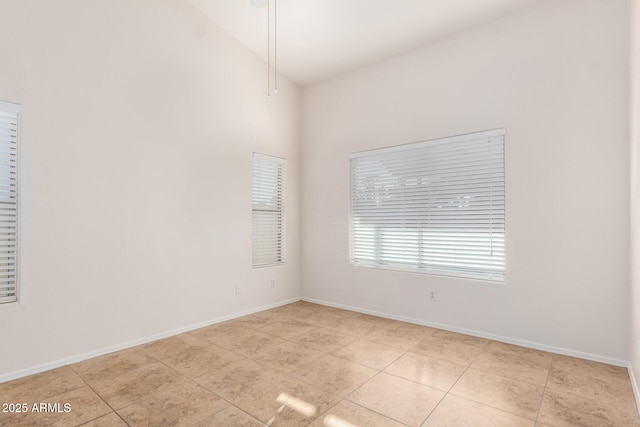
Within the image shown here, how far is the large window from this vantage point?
11.7ft

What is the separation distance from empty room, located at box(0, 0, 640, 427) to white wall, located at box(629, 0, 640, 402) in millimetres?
52

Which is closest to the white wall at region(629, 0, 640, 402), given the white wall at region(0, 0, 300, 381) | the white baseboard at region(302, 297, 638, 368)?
the white baseboard at region(302, 297, 638, 368)

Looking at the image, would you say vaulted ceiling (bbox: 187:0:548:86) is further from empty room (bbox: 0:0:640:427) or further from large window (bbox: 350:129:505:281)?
large window (bbox: 350:129:505:281)

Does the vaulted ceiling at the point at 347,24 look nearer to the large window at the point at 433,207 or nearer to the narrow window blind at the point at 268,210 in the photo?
the large window at the point at 433,207

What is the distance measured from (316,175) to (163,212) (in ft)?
7.75

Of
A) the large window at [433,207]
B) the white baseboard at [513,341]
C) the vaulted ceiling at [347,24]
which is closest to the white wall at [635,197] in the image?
the white baseboard at [513,341]

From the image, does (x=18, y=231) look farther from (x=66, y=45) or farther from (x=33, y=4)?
(x=33, y=4)

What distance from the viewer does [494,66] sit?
3531 mm

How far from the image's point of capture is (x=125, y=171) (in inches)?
133

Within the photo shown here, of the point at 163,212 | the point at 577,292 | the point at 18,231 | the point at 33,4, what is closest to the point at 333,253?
the point at 163,212

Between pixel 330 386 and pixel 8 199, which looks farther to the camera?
pixel 8 199

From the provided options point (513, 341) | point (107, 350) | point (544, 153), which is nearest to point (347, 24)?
point (544, 153)

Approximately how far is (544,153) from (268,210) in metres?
3.47

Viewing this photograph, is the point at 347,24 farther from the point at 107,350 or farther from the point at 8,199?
the point at 107,350
